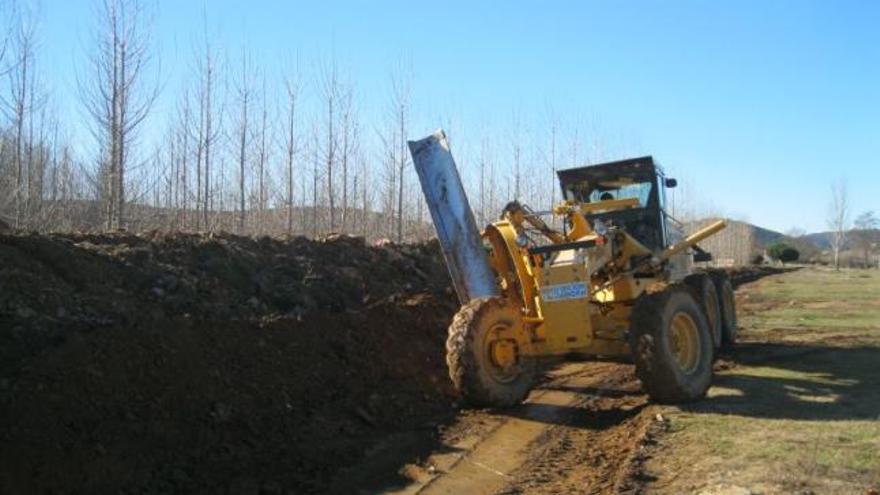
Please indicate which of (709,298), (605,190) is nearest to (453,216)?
(605,190)

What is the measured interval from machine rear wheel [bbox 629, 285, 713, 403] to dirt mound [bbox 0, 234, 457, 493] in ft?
7.29

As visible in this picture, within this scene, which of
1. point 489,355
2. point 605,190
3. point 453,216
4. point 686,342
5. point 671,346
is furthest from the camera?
point 605,190

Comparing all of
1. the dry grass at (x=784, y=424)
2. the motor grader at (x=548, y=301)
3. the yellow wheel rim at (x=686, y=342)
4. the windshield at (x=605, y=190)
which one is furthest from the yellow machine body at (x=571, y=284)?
the windshield at (x=605, y=190)

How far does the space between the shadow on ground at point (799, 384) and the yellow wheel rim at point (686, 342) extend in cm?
44

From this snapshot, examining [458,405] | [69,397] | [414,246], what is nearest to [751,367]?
[458,405]

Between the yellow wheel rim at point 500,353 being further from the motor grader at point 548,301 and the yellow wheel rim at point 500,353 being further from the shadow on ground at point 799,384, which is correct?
the shadow on ground at point 799,384

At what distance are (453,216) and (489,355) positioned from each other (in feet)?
5.48

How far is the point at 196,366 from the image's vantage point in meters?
7.55

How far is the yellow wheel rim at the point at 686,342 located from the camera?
878cm

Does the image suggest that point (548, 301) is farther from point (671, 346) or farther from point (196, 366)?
point (196, 366)

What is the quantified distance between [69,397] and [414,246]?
10499mm

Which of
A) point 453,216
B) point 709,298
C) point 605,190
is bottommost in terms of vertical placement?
point 709,298

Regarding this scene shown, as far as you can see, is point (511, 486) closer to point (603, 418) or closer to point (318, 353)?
point (603, 418)

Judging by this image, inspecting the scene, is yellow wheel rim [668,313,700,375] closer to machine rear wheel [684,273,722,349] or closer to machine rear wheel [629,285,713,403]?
machine rear wheel [629,285,713,403]
